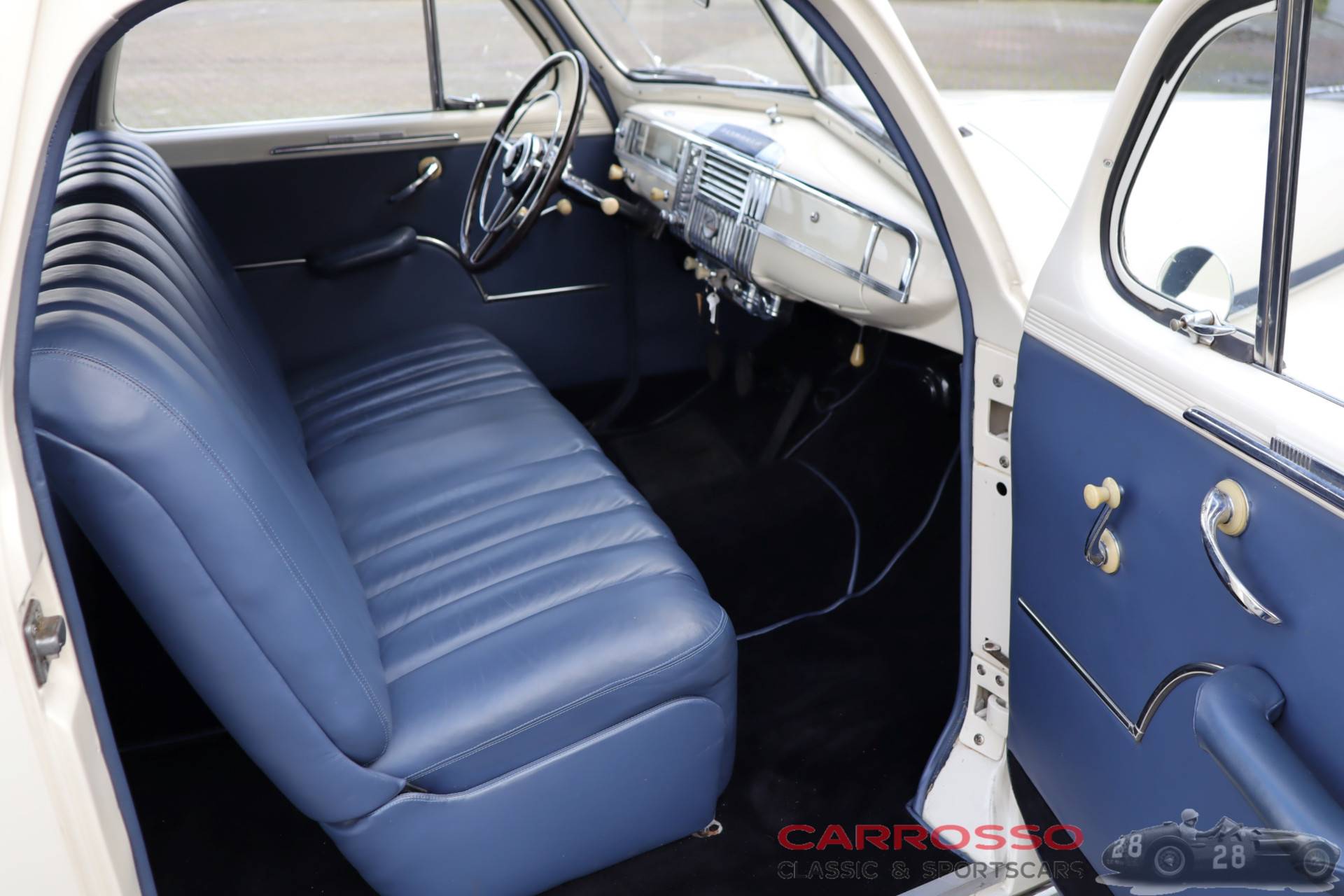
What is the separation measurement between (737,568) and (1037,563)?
1.04 meters

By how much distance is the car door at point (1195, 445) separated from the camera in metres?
0.87

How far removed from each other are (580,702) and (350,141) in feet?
6.15

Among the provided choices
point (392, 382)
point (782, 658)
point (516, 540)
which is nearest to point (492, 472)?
point (516, 540)

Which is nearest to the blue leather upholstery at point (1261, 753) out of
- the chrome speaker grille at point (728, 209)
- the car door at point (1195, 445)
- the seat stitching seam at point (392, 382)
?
the car door at point (1195, 445)

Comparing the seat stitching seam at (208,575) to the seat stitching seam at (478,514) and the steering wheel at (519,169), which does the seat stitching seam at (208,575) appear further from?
the steering wheel at (519,169)

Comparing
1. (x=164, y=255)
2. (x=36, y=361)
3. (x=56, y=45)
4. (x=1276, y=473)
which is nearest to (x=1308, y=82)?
(x=1276, y=473)

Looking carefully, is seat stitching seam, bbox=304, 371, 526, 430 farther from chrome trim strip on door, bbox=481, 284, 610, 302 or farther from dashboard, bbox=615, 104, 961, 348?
chrome trim strip on door, bbox=481, 284, 610, 302

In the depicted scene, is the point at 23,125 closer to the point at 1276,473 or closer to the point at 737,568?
the point at 1276,473

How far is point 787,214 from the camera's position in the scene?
6.30 feet

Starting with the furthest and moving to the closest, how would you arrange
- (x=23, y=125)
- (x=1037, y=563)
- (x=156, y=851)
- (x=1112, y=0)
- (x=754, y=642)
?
(x=1112, y=0) < (x=754, y=642) < (x=156, y=851) < (x=1037, y=563) < (x=23, y=125)

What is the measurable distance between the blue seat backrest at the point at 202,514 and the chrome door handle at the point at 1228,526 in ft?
2.94

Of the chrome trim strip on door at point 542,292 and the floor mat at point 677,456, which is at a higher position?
the chrome trim strip on door at point 542,292

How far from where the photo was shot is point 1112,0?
8.26 ft

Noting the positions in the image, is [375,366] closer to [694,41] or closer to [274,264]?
[274,264]
